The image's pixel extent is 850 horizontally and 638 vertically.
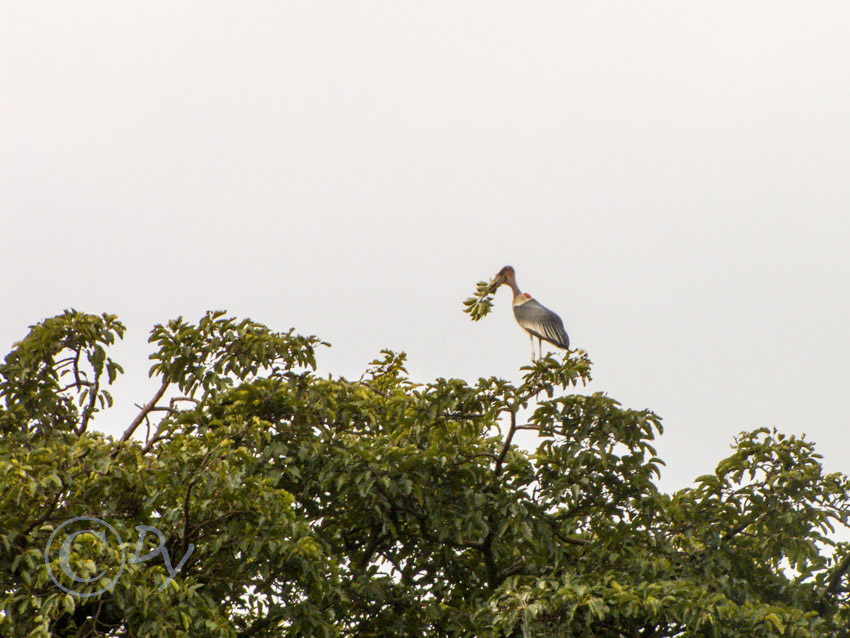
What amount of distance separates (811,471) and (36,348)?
665 centimetres

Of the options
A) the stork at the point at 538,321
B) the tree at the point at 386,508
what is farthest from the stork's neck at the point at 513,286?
the tree at the point at 386,508

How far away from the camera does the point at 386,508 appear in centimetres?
921

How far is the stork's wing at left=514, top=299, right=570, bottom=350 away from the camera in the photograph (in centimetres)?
1241

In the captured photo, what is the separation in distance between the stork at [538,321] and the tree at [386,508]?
7.43 ft

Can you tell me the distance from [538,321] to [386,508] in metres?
4.22

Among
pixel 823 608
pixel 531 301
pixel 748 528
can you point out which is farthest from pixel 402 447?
pixel 531 301

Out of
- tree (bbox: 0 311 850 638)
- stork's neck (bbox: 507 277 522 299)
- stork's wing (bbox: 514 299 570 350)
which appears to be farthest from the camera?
stork's neck (bbox: 507 277 522 299)

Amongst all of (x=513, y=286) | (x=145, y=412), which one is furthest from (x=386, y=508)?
(x=513, y=286)

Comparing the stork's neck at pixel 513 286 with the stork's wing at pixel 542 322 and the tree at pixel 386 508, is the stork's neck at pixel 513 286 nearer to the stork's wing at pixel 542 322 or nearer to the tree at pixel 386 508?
the stork's wing at pixel 542 322

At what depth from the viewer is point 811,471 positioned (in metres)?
9.32

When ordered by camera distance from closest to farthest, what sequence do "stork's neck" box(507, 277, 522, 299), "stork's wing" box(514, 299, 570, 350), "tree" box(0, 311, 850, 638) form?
"tree" box(0, 311, 850, 638) → "stork's wing" box(514, 299, 570, 350) → "stork's neck" box(507, 277, 522, 299)

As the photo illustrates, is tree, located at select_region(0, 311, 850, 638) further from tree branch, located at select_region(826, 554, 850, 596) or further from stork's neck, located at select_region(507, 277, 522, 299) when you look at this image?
stork's neck, located at select_region(507, 277, 522, 299)

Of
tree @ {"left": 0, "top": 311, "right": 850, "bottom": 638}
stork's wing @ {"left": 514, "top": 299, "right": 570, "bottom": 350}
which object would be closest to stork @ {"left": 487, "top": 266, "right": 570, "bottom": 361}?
stork's wing @ {"left": 514, "top": 299, "right": 570, "bottom": 350}

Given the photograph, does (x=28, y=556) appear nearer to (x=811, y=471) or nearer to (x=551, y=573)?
(x=551, y=573)
